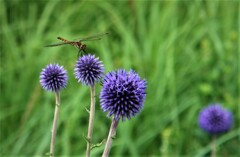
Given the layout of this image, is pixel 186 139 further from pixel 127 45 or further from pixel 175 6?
pixel 175 6

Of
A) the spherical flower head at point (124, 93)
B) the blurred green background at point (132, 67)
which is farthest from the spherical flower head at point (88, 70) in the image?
the blurred green background at point (132, 67)

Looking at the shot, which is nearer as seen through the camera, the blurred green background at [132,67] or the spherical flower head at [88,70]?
the spherical flower head at [88,70]

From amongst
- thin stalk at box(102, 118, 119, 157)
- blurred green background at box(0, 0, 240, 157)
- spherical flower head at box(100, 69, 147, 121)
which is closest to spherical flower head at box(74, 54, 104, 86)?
spherical flower head at box(100, 69, 147, 121)

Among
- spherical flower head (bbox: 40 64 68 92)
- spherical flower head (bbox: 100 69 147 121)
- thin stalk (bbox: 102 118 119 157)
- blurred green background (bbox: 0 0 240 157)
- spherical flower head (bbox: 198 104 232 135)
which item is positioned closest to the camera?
thin stalk (bbox: 102 118 119 157)

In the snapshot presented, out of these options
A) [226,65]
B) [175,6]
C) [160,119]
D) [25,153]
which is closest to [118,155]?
[160,119]

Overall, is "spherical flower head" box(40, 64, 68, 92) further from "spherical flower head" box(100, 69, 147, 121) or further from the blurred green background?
the blurred green background

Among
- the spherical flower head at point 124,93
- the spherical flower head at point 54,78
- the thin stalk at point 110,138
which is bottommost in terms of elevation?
the thin stalk at point 110,138

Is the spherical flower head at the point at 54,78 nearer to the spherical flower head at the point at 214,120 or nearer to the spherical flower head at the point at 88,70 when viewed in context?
the spherical flower head at the point at 88,70
